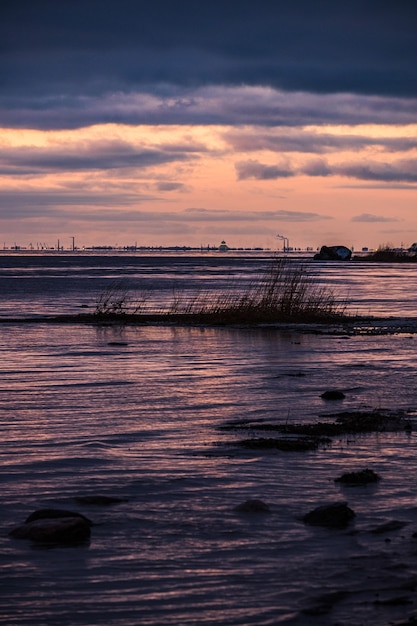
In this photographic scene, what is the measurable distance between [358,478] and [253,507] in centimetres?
195

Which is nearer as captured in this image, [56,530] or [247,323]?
[56,530]

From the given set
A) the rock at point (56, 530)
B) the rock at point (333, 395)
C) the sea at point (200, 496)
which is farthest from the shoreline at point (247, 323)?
the rock at point (56, 530)

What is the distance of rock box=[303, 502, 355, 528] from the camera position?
11.5m

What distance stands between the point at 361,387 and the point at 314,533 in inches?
493

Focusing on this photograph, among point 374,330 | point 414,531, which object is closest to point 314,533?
point 414,531

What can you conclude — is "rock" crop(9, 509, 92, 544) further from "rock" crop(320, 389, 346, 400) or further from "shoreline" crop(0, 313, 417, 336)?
"shoreline" crop(0, 313, 417, 336)

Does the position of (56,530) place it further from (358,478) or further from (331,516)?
(358,478)

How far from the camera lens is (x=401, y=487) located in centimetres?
1326

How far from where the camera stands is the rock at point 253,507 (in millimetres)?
12074

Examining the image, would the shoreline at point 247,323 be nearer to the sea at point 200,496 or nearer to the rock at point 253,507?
the sea at point 200,496

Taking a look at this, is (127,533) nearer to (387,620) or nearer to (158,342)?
(387,620)

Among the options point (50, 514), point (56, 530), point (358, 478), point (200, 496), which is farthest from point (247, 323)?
point (56, 530)

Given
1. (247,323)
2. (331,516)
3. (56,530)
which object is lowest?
(331,516)

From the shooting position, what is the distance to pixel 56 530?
35.8ft
